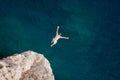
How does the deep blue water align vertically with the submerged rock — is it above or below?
above

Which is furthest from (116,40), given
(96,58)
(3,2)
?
(3,2)

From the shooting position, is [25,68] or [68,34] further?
[68,34]

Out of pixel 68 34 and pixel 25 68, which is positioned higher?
pixel 68 34

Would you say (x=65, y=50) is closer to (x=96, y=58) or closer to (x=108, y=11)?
(x=96, y=58)

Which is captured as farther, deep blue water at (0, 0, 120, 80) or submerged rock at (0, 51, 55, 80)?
deep blue water at (0, 0, 120, 80)
